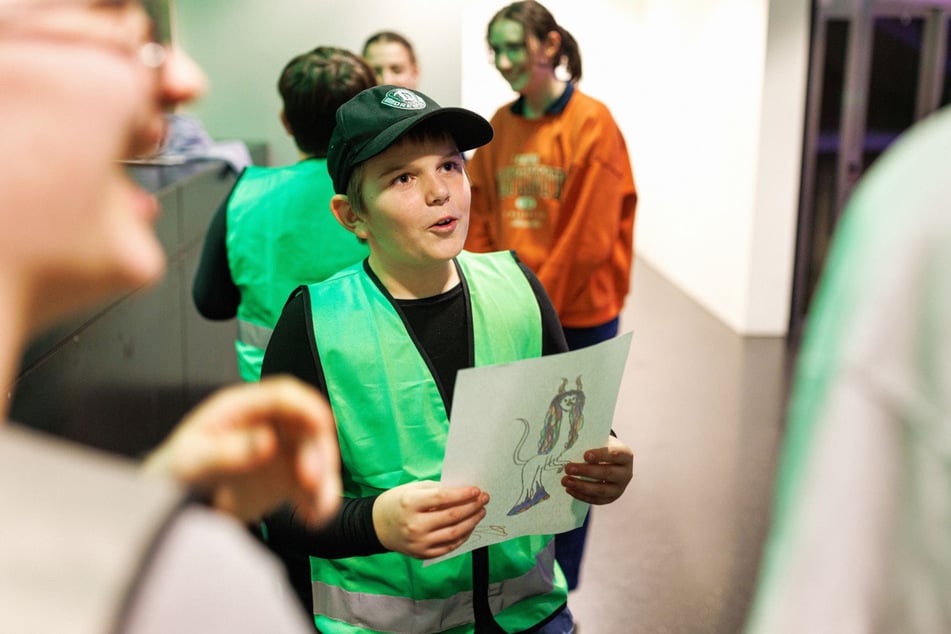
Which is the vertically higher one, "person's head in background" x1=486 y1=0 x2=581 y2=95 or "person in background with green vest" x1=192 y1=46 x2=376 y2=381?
"person's head in background" x1=486 y1=0 x2=581 y2=95

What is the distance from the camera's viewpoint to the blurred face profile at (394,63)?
12.7 feet

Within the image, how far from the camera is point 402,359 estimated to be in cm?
146

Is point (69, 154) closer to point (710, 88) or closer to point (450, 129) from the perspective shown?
point (450, 129)

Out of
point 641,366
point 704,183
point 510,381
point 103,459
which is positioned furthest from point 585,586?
point 704,183

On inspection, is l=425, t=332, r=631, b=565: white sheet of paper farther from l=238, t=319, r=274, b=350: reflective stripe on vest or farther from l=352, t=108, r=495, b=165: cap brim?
l=238, t=319, r=274, b=350: reflective stripe on vest

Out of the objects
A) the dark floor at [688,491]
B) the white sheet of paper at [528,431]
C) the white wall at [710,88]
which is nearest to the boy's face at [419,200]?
the white sheet of paper at [528,431]

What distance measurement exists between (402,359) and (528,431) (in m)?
0.23

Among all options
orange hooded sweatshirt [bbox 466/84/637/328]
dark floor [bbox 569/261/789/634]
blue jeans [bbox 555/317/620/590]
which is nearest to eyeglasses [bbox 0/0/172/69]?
blue jeans [bbox 555/317/620/590]

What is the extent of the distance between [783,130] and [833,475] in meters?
6.35

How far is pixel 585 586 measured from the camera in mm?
3494

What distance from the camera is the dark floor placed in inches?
133

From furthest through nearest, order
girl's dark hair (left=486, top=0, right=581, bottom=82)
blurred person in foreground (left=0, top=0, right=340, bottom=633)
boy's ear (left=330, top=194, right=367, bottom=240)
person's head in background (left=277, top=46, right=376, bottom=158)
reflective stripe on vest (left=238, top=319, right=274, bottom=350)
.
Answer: girl's dark hair (left=486, top=0, right=581, bottom=82), reflective stripe on vest (left=238, top=319, right=274, bottom=350), person's head in background (left=277, top=46, right=376, bottom=158), boy's ear (left=330, top=194, right=367, bottom=240), blurred person in foreground (left=0, top=0, right=340, bottom=633)

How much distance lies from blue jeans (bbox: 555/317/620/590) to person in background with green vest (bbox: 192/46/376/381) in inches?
34.1

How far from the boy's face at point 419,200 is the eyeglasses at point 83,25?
39.1 inches
